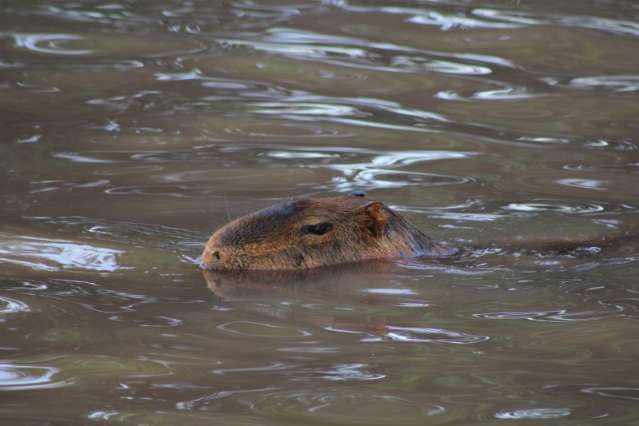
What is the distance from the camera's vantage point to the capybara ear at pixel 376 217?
6.62 m

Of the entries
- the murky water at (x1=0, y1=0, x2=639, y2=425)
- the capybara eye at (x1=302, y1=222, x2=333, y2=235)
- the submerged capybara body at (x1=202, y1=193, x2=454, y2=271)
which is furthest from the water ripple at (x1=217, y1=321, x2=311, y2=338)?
the capybara eye at (x1=302, y1=222, x2=333, y2=235)

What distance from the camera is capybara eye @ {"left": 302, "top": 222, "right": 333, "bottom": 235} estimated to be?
21.4ft

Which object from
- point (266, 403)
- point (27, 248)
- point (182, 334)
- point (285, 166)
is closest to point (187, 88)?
point (285, 166)

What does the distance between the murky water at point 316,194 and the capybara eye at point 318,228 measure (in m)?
0.23

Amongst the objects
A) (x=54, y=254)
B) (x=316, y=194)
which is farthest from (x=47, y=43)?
(x=54, y=254)

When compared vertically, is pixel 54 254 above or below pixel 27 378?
below

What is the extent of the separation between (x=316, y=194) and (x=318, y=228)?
57.5 inches

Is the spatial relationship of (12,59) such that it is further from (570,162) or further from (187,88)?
(570,162)

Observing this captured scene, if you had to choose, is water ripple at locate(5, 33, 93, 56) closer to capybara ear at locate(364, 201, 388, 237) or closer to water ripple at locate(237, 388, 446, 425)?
capybara ear at locate(364, 201, 388, 237)

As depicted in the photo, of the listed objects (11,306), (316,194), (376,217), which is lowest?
(316,194)

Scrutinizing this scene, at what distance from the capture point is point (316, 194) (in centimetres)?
799

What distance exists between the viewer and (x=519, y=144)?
370 inches

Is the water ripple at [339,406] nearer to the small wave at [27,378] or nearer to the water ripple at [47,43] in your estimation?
the small wave at [27,378]

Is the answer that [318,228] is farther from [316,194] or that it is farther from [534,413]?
[534,413]
